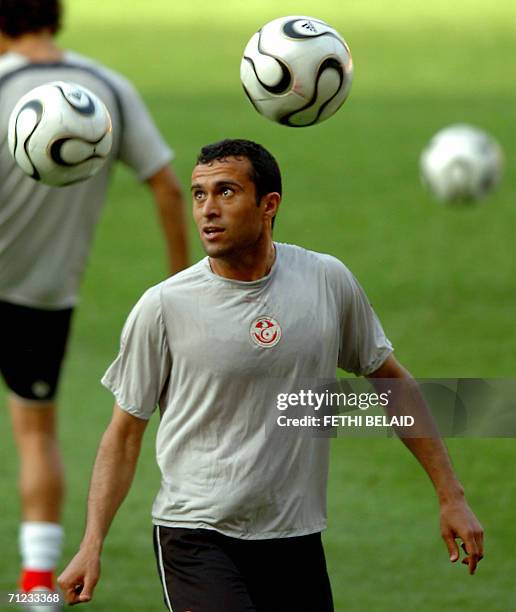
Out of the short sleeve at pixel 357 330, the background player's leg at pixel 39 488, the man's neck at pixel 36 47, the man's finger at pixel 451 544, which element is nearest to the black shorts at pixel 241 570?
the man's finger at pixel 451 544

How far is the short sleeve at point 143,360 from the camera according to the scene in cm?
508

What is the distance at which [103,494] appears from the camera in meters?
5.07

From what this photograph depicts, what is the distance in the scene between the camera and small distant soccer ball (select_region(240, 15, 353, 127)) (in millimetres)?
5863

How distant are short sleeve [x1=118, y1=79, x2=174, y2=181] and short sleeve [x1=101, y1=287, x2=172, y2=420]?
2.38 metres

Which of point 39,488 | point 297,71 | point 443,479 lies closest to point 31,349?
point 39,488

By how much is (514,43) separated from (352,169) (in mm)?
9364

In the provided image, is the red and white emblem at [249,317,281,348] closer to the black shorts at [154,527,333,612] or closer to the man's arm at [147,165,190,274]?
the black shorts at [154,527,333,612]

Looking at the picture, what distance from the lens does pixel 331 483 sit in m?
9.77

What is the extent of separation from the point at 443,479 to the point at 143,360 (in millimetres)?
1081

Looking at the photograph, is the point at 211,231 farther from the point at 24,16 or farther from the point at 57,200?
the point at 24,16

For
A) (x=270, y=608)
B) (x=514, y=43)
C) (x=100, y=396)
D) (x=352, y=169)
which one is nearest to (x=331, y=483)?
(x=100, y=396)

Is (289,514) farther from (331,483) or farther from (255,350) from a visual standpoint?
(331,483)

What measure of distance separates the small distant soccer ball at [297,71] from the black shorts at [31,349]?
1951 mm

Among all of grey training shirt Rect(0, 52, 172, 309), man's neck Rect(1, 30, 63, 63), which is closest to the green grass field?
grey training shirt Rect(0, 52, 172, 309)
